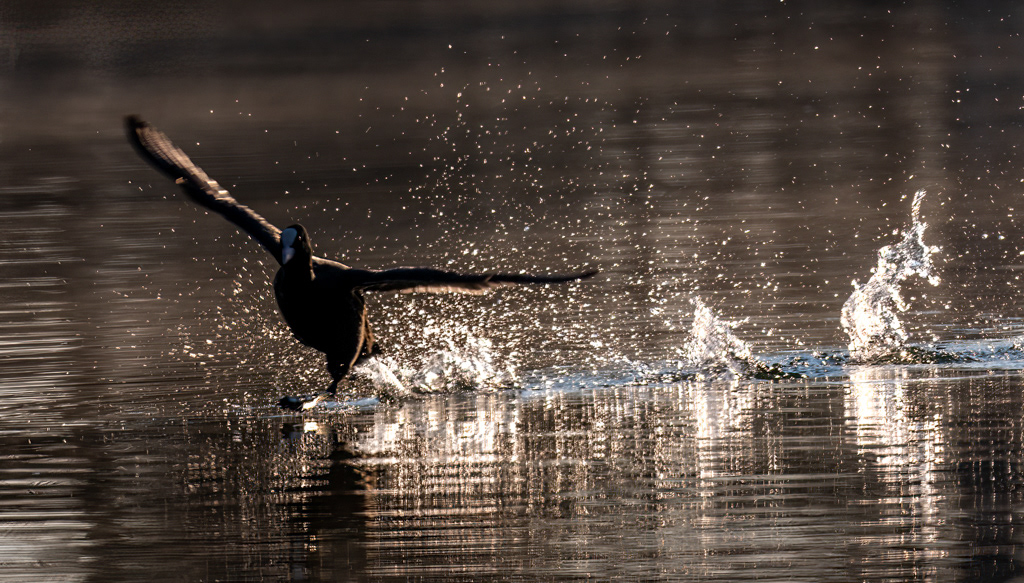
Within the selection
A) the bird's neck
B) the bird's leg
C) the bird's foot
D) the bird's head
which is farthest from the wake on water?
the bird's head

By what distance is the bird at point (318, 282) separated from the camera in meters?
6.48

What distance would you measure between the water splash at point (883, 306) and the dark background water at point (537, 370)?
17 cm

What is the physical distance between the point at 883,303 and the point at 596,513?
3.47m

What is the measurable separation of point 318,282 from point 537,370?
143 cm

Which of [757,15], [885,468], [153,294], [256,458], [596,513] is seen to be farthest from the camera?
[757,15]

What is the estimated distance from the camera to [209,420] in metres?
7.02

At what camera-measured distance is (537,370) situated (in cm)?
782

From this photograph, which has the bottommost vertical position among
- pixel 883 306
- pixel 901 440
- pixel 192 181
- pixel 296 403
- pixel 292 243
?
pixel 901 440

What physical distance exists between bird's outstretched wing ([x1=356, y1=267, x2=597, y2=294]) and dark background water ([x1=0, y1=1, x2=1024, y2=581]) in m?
0.66

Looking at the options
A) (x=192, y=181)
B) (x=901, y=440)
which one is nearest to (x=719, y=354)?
(x=901, y=440)

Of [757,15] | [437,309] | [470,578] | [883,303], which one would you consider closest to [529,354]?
[437,309]

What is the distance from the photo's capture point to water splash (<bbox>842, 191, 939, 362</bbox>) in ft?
26.0

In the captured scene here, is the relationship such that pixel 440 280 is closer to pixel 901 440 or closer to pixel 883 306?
pixel 901 440

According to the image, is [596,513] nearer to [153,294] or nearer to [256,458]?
[256,458]
